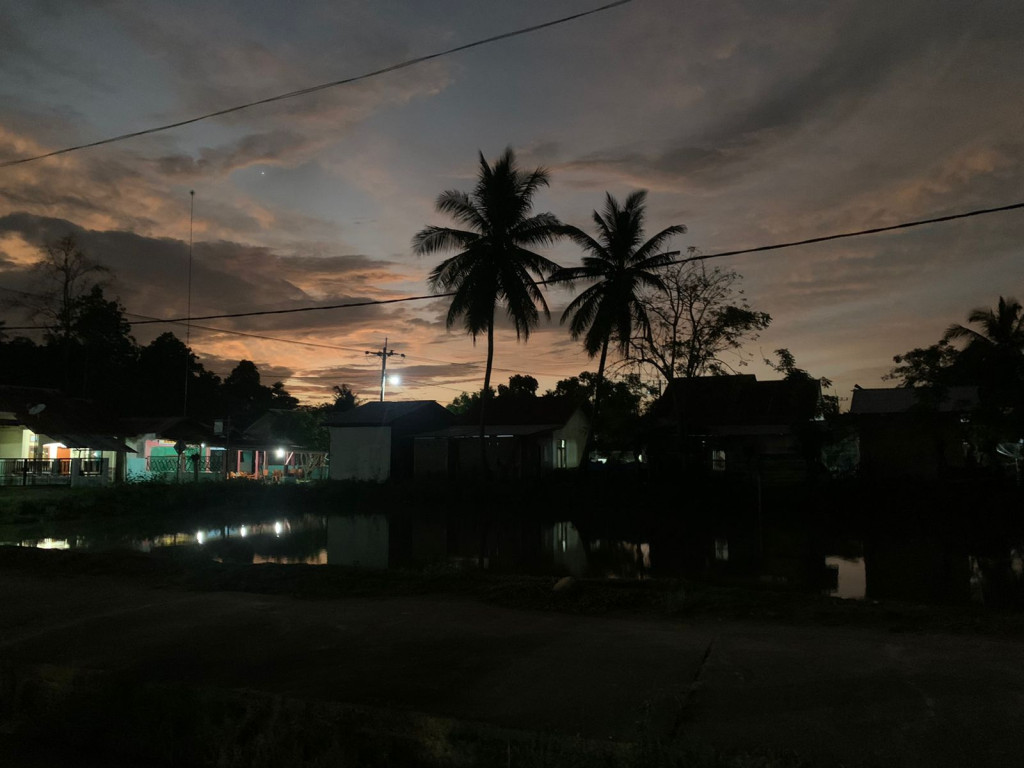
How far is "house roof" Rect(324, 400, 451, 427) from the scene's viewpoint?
3781 centimetres

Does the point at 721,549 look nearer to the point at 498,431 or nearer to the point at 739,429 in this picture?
the point at 739,429

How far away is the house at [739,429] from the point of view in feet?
95.2

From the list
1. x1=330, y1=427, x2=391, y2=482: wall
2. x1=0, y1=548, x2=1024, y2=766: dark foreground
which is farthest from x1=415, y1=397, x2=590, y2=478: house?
x1=0, y1=548, x2=1024, y2=766: dark foreground

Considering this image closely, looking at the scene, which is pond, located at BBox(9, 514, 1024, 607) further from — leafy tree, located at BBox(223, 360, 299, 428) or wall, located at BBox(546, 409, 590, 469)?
leafy tree, located at BBox(223, 360, 299, 428)

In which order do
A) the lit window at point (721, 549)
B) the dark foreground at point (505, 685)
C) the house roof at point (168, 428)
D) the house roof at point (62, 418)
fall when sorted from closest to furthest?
the dark foreground at point (505, 685) < the lit window at point (721, 549) < the house roof at point (62, 418) < the house roof at point (168, 428)

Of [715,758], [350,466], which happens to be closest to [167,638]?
[715,758]

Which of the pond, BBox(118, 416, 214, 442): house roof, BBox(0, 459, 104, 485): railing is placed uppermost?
BBox(118, 416, 214, 442): house roof

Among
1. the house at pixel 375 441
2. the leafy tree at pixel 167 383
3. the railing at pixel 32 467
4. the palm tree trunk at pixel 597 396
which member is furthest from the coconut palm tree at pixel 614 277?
the leafy tree at pixel 167 383

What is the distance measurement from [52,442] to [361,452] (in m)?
15.5

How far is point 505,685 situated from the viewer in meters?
5.04

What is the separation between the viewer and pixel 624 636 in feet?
20.7

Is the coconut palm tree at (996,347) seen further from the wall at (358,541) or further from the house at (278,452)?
the house at (278,452)

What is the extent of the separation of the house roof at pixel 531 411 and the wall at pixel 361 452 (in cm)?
540

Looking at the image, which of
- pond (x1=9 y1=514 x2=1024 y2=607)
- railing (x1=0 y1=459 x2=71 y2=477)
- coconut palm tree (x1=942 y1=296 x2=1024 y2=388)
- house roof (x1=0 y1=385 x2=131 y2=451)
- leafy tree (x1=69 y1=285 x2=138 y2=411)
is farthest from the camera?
leafy tree (x1=69 y1=285 x2=138 y2=411)
